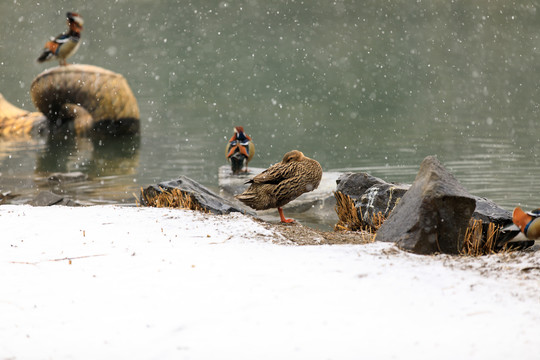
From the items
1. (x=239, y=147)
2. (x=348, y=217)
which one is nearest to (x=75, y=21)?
(x=239, y=147)

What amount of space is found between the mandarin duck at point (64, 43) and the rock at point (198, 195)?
11.1 meters

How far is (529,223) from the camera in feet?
16.3

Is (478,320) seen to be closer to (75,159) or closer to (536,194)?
(536,194)

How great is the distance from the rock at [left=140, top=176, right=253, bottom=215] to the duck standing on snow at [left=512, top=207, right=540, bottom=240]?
2.77 metres

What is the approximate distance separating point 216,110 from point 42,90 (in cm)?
797

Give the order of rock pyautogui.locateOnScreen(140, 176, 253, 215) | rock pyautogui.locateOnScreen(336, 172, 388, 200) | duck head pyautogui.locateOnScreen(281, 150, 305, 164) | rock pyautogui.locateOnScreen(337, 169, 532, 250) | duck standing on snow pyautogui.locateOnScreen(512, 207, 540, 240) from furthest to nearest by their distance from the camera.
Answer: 1. rock pyautogui.locateOnScreen(336, 172, 388, 200)
2. duck head pyautogui.locateOnScreen(281, 150, 305, 164)
3. rock pyautogui.locateOnScreen(140, 176, 253, 215)
4. rock pyautogui.locateOnScreen(337, 169, 532, 250)
5. duck standing on snow pyautogui.locateOnScreen(512, 207, 540, 240)

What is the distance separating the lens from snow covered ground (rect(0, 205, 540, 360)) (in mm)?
2832

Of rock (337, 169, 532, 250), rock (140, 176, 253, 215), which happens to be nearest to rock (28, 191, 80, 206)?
rock (140, 176, 253, 215)

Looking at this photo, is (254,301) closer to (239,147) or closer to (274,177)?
(274,177)

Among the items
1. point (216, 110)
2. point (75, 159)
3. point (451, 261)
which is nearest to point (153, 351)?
point (451, 261)

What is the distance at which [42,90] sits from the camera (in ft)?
60.5

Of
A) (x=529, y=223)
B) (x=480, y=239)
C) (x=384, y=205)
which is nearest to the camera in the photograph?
(x=529, y=223)

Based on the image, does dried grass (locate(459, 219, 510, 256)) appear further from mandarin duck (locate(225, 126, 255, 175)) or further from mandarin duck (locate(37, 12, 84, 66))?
mandarin duck (locate(37, 12, 84, 66))

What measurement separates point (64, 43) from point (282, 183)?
12635mm
